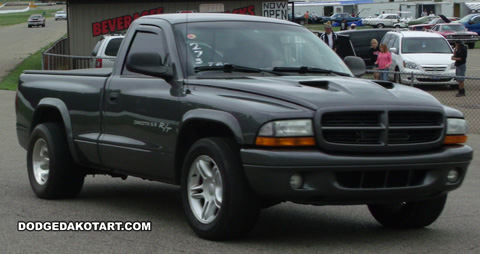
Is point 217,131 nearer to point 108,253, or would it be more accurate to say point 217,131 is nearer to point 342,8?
point 108,253

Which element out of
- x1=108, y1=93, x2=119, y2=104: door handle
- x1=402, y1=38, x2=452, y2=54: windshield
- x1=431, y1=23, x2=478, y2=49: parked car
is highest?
x1=108, y1=93, x2=119, y2=104: door handle

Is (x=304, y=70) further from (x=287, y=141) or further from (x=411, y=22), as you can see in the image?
(x=411, y=22)

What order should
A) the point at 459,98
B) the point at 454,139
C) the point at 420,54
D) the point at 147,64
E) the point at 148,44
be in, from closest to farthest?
the point at 454,139, the point at 147,64, the point at 148,44, the point at 459,98, the point at 420,54

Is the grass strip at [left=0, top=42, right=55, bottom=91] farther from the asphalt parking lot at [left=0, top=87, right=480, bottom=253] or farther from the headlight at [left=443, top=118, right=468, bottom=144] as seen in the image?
the headlight at [left=443, top=118, right=468, bottom=144]

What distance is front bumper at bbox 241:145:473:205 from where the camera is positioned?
6.07m

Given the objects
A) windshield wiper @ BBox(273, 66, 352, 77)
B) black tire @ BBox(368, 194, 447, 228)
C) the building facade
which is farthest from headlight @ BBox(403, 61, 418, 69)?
black tire @ BBox(368, 194, 447, 228)

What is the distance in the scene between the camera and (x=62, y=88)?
863cm

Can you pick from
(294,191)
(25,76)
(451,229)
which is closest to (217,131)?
(294,191)

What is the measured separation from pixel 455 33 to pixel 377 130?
47989mm

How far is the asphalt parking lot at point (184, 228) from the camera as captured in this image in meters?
6.50

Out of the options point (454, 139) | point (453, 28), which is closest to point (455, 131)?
point (454, 139)

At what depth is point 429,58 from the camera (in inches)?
1048

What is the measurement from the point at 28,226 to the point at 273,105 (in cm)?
239
